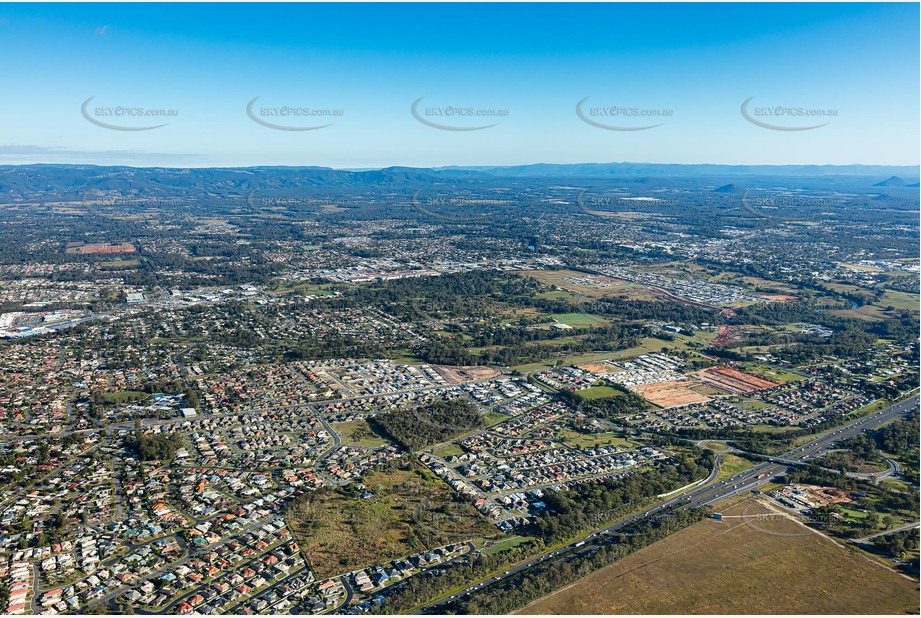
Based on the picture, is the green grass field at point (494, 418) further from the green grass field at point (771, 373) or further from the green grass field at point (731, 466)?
the green grass field at point (771, 373)

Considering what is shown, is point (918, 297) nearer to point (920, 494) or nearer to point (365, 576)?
point (920, 494)

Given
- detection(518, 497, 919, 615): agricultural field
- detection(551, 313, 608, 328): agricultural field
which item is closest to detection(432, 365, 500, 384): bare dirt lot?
detection(551, 313, 608, 328): agricultural field

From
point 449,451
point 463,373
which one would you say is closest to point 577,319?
point 463,373

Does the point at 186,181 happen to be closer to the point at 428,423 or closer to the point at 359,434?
the point at 359,434

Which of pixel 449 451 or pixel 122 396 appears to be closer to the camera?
pixel 449 451

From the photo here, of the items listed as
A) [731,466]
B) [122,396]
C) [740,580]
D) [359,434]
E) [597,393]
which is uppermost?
[122,396]

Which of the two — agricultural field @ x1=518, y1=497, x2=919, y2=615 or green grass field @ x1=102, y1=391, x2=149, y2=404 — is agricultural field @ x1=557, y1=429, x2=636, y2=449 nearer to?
agricultural field @ x1=518, y1=497, x2=919, y2=615

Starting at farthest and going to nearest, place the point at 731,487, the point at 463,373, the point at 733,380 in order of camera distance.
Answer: the point at 463,373 < the point at 733,380 < the point at 731,487

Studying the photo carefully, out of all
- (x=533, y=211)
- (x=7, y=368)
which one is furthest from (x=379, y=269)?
(x=533, y=211)
